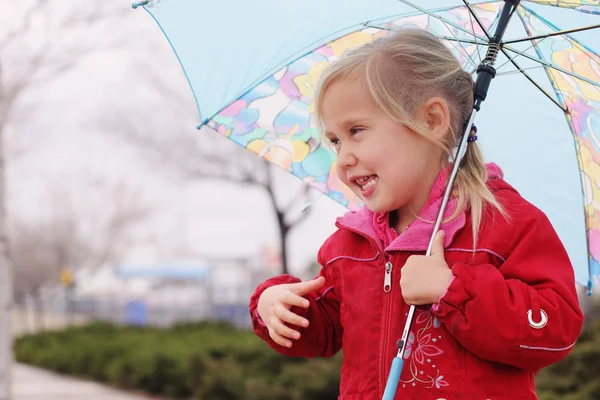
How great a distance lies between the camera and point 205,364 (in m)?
7.30

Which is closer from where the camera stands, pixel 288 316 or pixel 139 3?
pixel 288 316

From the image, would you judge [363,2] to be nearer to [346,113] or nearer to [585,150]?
[346,113]

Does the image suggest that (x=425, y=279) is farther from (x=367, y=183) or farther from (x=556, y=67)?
(x=556, y=67)

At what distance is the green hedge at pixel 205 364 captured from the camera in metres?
4.92

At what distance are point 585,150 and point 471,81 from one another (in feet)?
2.13

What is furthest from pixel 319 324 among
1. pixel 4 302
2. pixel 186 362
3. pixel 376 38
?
pixel 186 362

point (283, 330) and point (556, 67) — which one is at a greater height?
point (556, 67)

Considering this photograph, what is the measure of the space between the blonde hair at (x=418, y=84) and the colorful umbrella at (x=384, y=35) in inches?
11.3

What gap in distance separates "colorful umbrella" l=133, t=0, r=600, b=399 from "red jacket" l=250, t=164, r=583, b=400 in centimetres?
60

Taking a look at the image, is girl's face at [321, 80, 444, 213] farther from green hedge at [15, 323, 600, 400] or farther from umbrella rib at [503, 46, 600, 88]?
green hedge at [15, 323, 600, 400]

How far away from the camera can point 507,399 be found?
181 centimetres

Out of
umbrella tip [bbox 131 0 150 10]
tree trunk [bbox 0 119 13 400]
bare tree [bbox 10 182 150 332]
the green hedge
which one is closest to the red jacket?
umbrella tip [bbox 131 0 150 10]

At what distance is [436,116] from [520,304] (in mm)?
549

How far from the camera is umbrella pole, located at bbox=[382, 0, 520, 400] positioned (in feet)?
5.80
